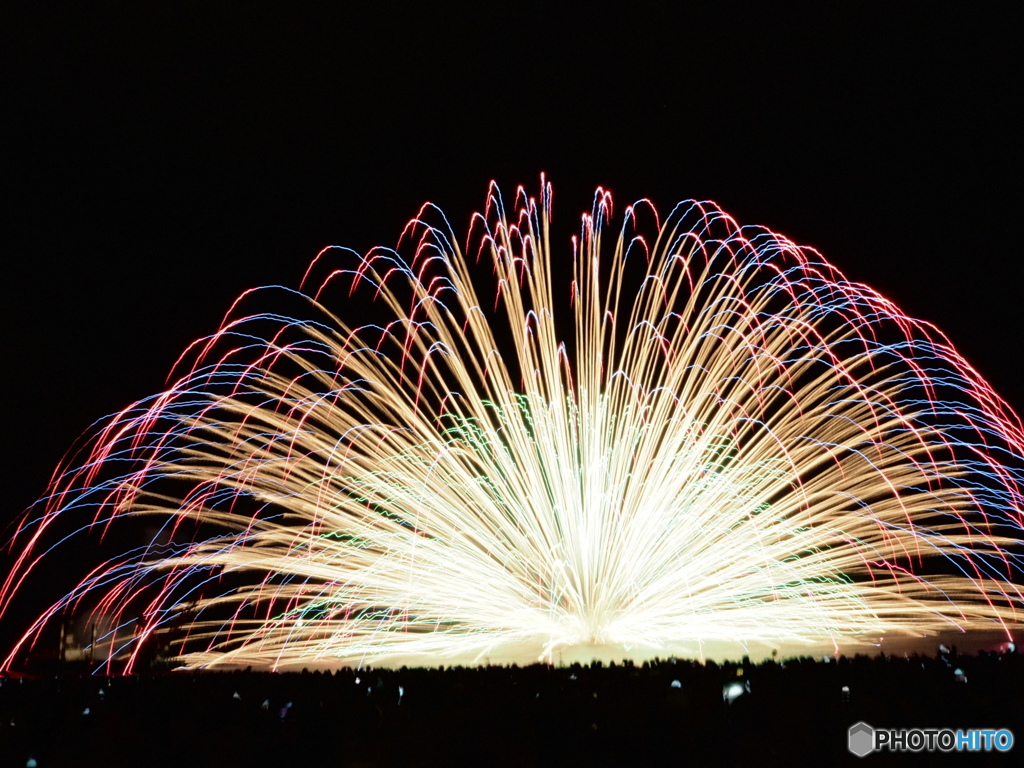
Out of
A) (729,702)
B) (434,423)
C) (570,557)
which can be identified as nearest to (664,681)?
(729,702)

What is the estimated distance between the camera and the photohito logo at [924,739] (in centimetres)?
898

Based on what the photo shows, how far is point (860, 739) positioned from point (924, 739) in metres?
0.62

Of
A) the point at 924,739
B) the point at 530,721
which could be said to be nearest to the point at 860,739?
the point at 924,739

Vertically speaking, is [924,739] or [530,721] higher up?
[530,721]

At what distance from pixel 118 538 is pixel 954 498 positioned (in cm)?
2083

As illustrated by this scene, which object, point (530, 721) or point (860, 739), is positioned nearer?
point (860, 739)

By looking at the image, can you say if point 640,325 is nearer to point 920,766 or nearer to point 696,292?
point 696,292

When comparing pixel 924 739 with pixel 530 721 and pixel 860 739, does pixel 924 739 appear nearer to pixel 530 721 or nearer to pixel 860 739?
pixel 860 739

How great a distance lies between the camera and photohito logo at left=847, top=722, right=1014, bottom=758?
29.5ft

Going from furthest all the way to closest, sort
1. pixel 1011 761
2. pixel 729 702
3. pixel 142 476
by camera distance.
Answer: pixel 142 476 < pixel 729 702 < pixel 1011 761

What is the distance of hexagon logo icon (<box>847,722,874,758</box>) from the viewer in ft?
29.5

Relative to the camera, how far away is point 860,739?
29.7ft

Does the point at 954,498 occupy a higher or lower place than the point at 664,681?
higher

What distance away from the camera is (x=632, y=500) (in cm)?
1688
